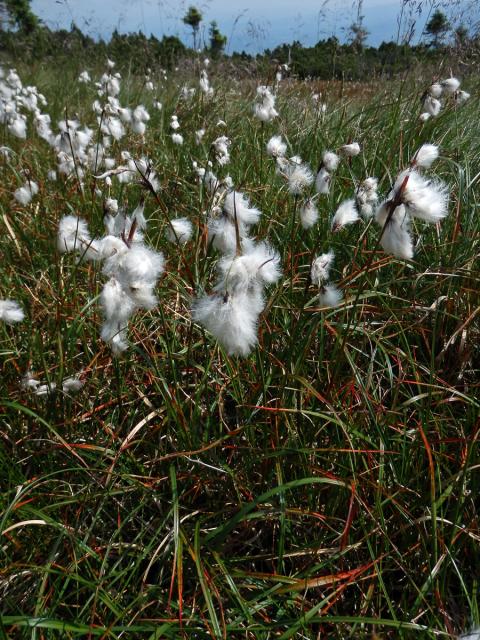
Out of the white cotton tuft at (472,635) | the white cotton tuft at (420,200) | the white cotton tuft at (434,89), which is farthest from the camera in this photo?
the white cotton tuft at (434,89)

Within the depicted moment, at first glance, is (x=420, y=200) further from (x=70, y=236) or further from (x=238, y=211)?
(x=70, y=236)

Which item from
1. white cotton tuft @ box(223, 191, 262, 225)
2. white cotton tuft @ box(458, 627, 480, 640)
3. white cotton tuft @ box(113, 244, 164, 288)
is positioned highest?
white cotton tuft @ box(223, 191, 262, 225)

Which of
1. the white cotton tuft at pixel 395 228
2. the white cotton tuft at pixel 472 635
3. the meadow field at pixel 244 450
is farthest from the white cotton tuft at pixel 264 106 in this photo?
the white cotton tuft at pixel 472 635

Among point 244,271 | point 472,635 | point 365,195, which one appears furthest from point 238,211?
point 472,635

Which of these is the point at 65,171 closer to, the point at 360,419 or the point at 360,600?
the point at 360,419

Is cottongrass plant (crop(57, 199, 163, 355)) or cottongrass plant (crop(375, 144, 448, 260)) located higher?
cottongrass plant (crop(375, 144, 448, 260))

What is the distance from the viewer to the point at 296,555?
1.38m

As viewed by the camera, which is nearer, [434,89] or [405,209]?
[405,209]

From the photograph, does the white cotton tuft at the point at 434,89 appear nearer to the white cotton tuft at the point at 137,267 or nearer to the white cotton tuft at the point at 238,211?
the white cotton tuft at the point at 238,211

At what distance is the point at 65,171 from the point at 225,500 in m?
2.89

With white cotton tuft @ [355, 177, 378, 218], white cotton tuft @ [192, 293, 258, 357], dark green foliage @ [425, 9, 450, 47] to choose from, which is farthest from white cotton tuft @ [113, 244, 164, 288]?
dark green foliage @ [425, 9, 450, 47]

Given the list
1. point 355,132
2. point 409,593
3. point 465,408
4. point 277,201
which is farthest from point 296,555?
point 355,132

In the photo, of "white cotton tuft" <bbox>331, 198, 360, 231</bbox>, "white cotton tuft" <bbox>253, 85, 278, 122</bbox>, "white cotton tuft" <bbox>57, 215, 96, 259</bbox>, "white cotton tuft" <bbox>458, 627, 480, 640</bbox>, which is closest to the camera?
"white cotton tuft" <bbox>458, 627, 480, 640</bbox>

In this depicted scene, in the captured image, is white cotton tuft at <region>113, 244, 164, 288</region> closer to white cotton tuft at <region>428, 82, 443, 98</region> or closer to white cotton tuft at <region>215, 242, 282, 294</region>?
white cotton tuft at <region>215, 242, 282, 294</region>
